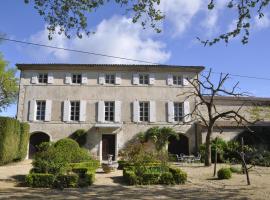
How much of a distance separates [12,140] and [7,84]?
47.4 ft

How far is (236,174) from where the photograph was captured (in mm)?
15414

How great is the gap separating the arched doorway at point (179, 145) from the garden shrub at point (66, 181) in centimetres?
1379

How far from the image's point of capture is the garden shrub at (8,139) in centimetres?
1773

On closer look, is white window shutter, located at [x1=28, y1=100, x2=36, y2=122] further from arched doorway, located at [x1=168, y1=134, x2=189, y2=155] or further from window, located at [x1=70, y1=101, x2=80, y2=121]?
arched doorway, located at [x1=168, y1=134, x2=189, y2=155]

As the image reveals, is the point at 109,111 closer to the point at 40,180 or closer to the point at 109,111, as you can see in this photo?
the point at 109,111

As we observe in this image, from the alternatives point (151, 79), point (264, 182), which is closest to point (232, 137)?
point (151, 79)

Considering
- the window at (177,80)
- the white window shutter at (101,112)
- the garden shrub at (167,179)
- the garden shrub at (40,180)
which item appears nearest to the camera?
the garden shrub at (40,180)

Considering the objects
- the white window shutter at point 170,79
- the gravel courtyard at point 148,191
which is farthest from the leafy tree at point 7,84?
the gravel courtyard at point 148,191

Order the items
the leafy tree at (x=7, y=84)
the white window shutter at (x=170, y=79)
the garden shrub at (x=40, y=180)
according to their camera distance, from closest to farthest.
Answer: the garden shrub at (x=40, y=180) < the white window shutter at (x=170, y=79) < the leafy tree at (x=7, y=84)

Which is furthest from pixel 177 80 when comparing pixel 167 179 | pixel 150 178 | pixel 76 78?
pixel 150 178

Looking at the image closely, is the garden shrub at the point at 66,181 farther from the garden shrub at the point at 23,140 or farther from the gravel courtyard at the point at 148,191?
the garden shrub at the point at 23,140

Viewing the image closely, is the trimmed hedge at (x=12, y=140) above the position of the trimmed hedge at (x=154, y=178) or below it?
above

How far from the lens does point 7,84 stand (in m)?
31.9

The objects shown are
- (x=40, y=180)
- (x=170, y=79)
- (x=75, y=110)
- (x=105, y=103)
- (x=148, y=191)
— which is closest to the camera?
(x=148, y=191)
